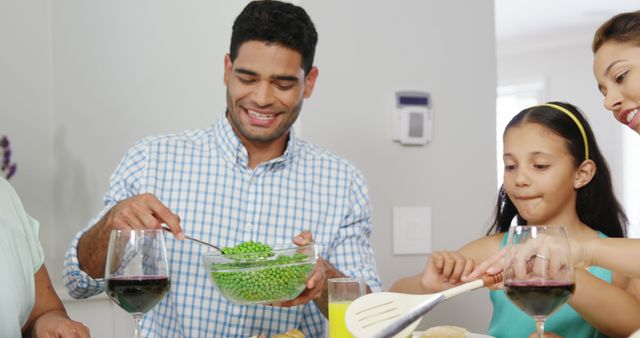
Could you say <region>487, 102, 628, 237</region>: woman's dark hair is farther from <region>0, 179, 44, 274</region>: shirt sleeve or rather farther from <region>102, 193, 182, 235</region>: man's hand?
<region>0, 179, 44, 274</region>: shirt sleeve

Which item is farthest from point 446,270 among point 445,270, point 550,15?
point 550,15

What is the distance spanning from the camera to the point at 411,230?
2.65 metres

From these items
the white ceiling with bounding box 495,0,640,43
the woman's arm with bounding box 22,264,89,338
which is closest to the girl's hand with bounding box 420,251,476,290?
the woman's arm with bounding box 22,264,89,338

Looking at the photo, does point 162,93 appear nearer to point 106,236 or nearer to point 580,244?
point 106,236

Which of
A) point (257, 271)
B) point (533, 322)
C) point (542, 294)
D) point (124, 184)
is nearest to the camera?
point (542, 294)

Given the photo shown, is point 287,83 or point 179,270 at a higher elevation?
point 287,83

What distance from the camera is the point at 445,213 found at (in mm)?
2719

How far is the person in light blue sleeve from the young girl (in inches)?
31.6

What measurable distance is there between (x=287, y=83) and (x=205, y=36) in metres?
0.95

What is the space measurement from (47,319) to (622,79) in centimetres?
125

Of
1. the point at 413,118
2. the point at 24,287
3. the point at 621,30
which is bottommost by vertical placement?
the point at 24,287

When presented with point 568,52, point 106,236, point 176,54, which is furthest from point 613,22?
point 568,52

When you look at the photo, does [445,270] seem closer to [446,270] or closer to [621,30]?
[446,270]

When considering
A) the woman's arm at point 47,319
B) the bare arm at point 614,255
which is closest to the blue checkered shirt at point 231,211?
the woman's arm at point 47,319
